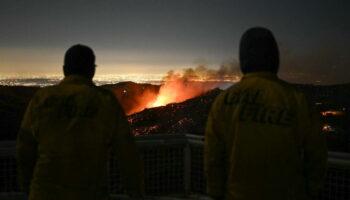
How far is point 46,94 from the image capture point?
104 inches

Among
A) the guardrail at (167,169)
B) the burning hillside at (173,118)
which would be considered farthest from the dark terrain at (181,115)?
the guardrail at (167,169)

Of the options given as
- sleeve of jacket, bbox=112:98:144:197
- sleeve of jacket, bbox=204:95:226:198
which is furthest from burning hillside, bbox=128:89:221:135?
sleeve of jacket, bbox=204:95:226:198

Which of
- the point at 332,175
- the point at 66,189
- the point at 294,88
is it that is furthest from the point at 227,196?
the point at 332,175

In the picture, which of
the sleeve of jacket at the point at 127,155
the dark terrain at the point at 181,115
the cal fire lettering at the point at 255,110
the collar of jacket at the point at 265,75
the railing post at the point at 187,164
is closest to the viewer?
the cal fire lettering at the point at 255,110

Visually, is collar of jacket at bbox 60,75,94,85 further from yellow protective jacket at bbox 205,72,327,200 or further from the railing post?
the railing post

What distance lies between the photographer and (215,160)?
8.06 feet

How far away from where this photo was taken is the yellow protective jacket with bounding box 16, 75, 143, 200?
2.51 m

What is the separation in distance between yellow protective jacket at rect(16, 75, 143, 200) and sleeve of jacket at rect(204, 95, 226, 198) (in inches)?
23.8

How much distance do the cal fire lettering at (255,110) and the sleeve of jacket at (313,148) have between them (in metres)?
0.13

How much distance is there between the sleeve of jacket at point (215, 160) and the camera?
2.46 meters

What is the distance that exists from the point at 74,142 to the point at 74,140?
2 cm

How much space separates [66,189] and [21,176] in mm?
518

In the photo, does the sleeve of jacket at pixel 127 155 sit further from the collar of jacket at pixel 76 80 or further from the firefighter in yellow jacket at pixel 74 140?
the collar of jacket at pixel 76 80

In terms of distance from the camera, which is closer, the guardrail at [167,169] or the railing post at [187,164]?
the guardrail at [167,169]
